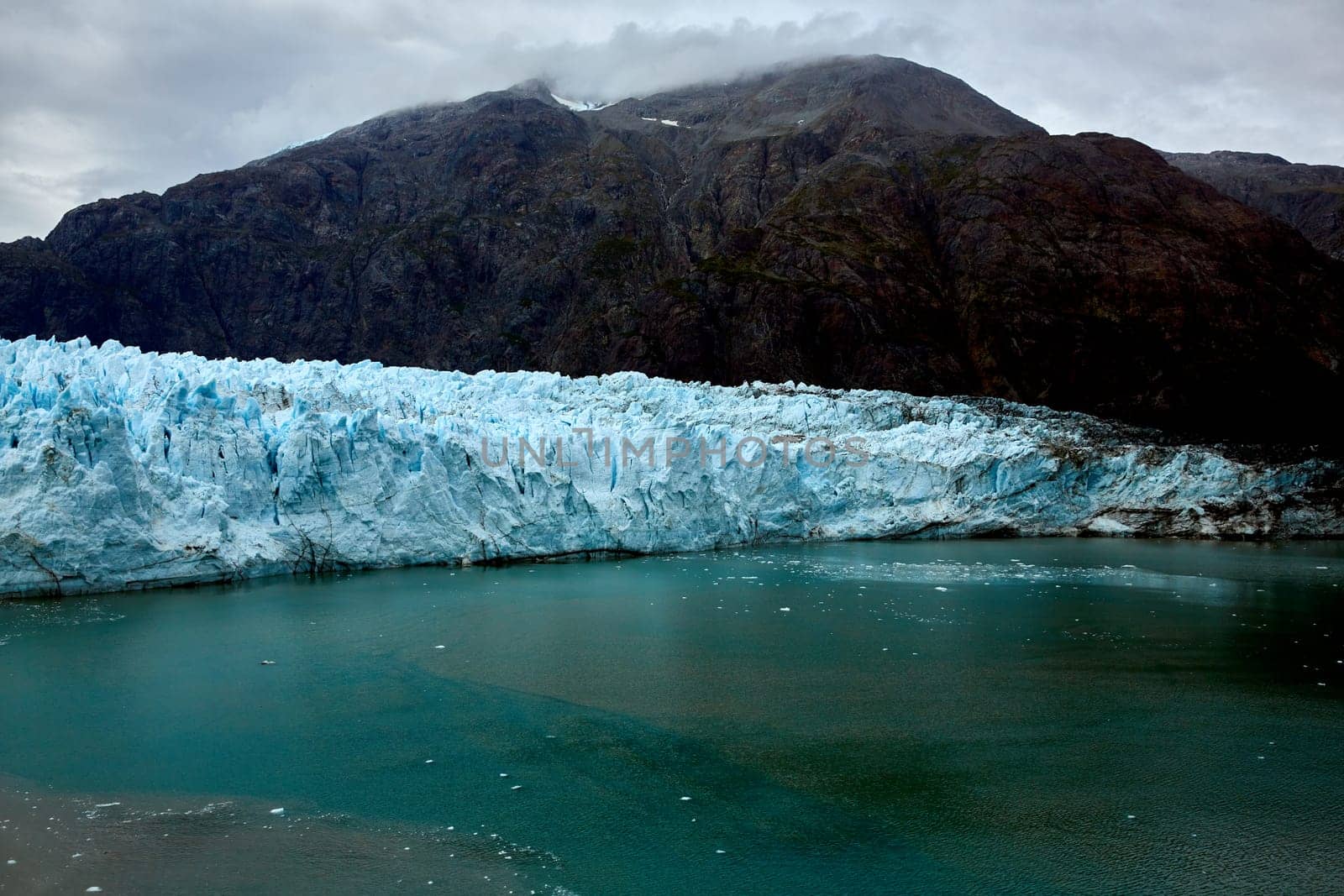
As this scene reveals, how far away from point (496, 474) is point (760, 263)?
1465 inches

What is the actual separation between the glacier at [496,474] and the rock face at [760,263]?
51.0ft

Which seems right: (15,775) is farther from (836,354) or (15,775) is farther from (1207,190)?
(1207,190)

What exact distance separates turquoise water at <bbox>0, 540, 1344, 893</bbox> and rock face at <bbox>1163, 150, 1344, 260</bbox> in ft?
201

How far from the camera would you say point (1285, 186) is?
75.9 m

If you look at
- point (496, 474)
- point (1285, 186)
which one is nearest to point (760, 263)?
point (496, 474)

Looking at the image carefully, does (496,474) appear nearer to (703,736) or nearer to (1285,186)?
(703,736)

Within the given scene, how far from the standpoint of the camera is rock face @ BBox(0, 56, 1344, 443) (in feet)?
147

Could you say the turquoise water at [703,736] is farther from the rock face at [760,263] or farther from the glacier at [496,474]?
→ the rock face at [760,263]

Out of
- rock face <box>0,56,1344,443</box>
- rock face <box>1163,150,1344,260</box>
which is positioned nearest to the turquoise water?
rock face <box>0,56,1344,443</box>

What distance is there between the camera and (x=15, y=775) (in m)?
5.84

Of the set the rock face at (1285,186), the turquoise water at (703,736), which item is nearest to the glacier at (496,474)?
the turquoise water at (703,736)

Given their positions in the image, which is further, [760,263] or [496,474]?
[760,263]

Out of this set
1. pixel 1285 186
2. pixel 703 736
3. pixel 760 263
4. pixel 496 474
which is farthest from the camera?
pixel 1285 186

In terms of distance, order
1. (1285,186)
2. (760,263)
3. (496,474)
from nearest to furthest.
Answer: (496,474)
(760,263)
(1285,186)
